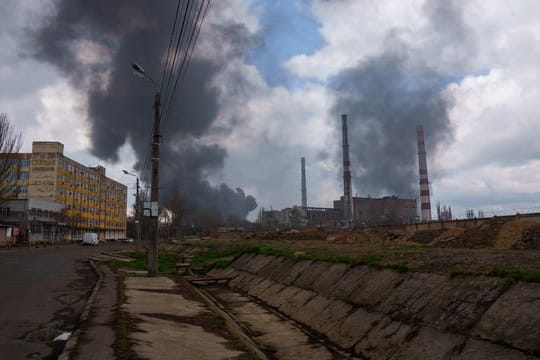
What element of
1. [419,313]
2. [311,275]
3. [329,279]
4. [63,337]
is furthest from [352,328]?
[63,337]

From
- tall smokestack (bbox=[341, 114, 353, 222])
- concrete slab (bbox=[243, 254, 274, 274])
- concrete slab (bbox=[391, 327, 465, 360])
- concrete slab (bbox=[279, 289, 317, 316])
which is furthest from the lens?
tall smokestack (bbox=[341, 114, 353, 222])

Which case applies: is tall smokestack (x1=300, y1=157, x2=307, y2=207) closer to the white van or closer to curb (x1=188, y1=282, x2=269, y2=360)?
the white van

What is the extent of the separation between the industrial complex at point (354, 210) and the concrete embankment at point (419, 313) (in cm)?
7985

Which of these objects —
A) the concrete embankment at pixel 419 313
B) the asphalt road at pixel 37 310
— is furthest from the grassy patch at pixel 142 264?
the concrete embankment at pixel 419 313

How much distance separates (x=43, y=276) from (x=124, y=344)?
533 inches

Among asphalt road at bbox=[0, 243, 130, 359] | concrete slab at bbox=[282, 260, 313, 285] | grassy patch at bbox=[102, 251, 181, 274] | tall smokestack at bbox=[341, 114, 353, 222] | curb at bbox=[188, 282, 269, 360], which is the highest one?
tall smokestack at bbox=[341, 114, 353, 222]

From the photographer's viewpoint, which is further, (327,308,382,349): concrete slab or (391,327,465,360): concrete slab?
(327,308,382,349): concrete slab

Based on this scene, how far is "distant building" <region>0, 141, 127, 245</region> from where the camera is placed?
78.5 metres

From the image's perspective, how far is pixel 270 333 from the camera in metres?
10.2

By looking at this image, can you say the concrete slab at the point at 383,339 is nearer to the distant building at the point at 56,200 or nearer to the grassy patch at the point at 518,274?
the grassy patch at the point at 518,274

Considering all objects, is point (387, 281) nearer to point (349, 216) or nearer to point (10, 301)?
point (10, 301)

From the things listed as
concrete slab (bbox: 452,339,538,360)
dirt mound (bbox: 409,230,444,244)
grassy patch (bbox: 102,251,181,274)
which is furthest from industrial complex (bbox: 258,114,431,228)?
concrete slab (bbox: 452,339,538,360)

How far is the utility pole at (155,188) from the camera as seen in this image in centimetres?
1933

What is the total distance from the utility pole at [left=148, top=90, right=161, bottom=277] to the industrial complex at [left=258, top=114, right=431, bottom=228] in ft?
238
